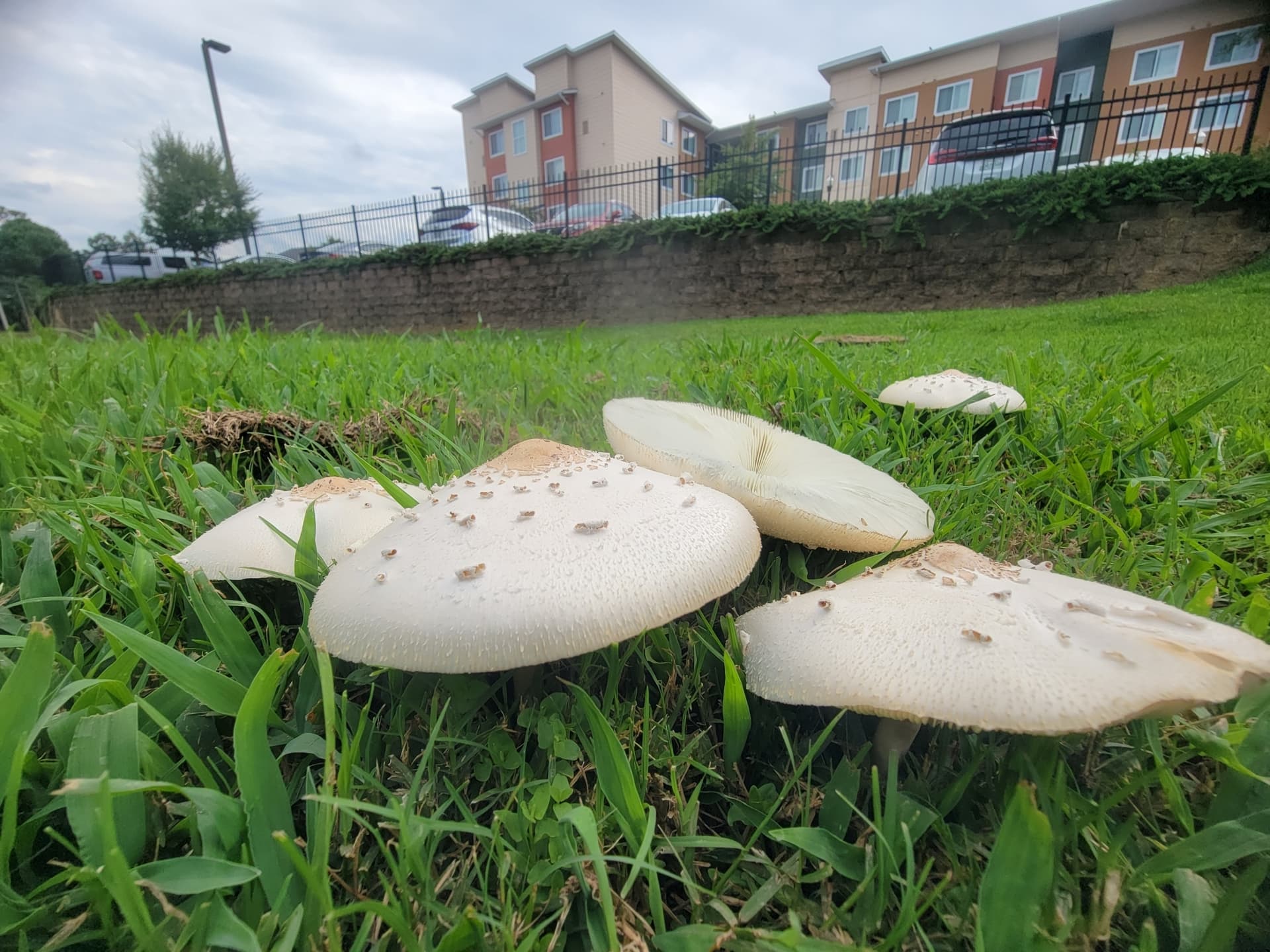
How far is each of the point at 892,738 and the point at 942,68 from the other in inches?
1226

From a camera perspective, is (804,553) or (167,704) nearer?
(167,704)

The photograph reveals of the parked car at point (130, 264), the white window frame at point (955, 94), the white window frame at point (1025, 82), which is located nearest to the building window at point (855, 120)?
the white window frame at point (955, 94)

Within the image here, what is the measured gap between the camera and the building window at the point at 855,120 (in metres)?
26.7

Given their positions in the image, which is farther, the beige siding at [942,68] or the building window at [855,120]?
the building window at [855,120]

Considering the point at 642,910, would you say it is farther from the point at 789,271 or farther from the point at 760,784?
the point at 789,271

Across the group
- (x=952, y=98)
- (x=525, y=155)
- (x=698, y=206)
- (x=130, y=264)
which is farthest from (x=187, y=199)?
(x=952, y=98)

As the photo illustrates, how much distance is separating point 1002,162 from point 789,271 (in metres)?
3.79

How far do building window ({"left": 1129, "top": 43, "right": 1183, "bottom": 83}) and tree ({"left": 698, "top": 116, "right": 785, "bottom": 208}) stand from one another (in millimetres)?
18742

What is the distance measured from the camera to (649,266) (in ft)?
32.3

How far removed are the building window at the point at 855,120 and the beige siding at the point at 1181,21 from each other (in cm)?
861

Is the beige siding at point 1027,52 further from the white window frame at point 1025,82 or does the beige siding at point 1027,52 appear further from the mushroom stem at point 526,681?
the mushroom stem at point 526,681

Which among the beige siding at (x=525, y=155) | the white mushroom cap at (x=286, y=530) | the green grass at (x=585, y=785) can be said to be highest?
the beige siding at (x=525, y=155)

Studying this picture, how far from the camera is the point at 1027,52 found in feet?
76.5

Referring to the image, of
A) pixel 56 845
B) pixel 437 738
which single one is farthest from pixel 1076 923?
pixel 56 845
